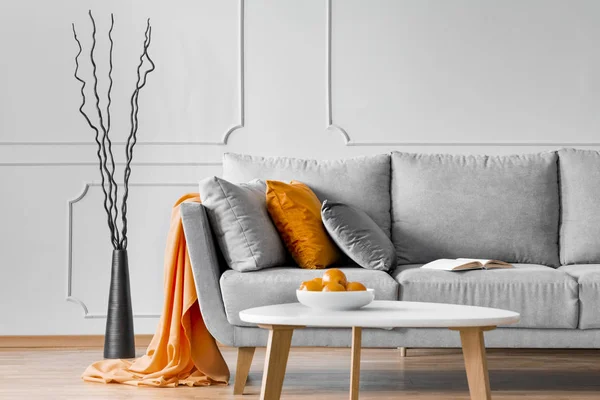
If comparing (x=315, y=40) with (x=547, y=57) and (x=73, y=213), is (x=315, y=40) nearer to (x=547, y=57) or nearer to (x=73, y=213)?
(x=547, y=57)

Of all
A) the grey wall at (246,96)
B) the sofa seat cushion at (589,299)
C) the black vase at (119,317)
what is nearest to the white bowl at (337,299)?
the sofa seat cushion at (589,299)

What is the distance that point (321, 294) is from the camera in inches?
79.0

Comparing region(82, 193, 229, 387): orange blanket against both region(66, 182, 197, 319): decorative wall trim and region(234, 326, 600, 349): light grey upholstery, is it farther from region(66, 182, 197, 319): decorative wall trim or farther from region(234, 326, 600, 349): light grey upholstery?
region(66, 182, 197, 319): decorative wall trim

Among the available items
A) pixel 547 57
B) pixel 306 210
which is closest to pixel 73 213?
pixel 306 210

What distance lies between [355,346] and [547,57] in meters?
2.28

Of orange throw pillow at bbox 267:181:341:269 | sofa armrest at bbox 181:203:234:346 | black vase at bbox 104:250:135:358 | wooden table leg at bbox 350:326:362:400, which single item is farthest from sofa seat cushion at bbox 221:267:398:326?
black vase at bbox 104:250:135:358

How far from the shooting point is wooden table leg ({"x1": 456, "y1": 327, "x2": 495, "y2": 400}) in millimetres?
2023

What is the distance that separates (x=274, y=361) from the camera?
2031 mm

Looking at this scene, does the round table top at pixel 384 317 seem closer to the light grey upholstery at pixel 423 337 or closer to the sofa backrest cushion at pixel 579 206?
the light grey upholstery at pixel 423 337

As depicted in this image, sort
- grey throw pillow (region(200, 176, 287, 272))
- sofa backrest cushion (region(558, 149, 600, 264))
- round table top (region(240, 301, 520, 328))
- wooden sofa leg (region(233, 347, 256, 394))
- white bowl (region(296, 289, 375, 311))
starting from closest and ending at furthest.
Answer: round table top (region(240, 301, 520, 328))
white bowl (region(296, 289, 375, 311))
wooden sofa leg (region(233, 347, 256, 394))
grey throw pillow (region(200, 176, 287, 272))
sofa backrest cushion (region(558, 149, 600, 264))

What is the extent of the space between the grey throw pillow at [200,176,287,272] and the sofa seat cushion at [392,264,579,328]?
50 centimetres

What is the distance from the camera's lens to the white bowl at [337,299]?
2.00m

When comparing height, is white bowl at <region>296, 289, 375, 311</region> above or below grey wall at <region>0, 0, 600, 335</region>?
below

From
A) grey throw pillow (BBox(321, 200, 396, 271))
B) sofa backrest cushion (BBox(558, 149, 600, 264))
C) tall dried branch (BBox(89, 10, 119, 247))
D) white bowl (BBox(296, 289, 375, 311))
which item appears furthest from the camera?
tall dried branch (BBox(89, 10, 119, 247))
